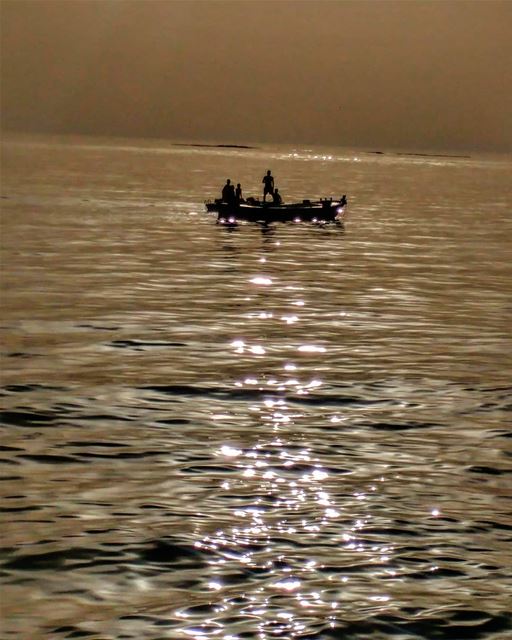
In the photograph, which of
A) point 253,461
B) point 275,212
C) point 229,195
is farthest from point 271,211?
point 253,461

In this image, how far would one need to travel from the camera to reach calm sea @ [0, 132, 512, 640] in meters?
10.2

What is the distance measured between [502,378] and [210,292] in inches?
475

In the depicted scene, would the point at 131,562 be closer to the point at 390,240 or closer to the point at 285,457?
the point at 285,457

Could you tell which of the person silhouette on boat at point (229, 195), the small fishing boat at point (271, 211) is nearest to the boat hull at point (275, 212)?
the small fishing boat at point (271, 211)

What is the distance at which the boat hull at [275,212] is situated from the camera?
53438 mm

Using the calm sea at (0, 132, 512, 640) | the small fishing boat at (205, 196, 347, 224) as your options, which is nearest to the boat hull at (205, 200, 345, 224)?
the small fishing boat at (205, 196, 347, 224)

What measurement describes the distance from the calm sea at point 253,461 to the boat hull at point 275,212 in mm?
20826

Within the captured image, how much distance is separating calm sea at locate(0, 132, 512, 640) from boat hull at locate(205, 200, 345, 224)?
68.3 ft

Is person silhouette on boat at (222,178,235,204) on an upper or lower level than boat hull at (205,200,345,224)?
upper

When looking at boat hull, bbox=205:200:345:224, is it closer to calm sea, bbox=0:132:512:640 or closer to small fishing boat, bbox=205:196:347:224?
small fishing boat, bbox=205:196:347:224

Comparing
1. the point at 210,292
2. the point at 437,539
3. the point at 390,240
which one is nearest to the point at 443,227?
the point at 390,240

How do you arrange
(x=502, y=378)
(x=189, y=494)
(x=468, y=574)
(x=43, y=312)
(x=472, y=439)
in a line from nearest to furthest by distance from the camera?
(x=468, y=574) < (x=189, y=494) < (x=472, y=439) < (x=502, y=378) < (x=43, y=312)

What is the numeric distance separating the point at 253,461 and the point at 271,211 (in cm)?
3957

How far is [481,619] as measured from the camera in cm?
1004
